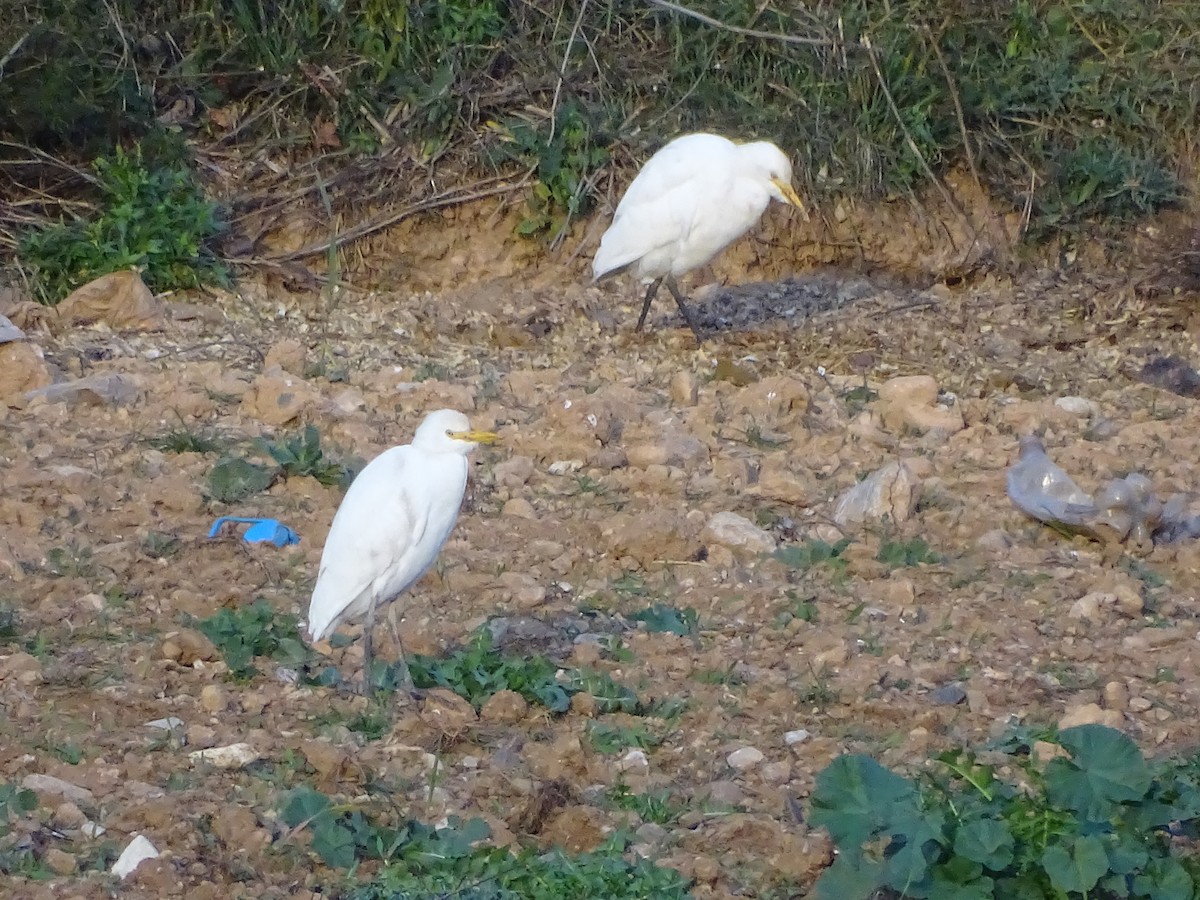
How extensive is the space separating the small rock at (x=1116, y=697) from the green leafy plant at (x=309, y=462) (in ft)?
7.91

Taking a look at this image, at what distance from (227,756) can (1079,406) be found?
397 cm

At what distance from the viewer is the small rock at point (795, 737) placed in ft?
12.5

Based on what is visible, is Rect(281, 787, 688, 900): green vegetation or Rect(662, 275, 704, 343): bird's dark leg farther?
Rect(662, 275, 704, 343): bird's dark leg

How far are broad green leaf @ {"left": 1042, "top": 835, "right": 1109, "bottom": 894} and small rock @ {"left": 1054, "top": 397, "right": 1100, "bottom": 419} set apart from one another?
147 inches

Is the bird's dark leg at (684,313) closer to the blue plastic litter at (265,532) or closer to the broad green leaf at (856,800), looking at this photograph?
the blue plastic litter at (265,532)

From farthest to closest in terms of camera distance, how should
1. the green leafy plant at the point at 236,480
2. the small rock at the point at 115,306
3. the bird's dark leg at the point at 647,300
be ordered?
the bird's dark leg at the point at 647,300, the small rock at the point at 115,306, the green leafy plant at the point at 236,480

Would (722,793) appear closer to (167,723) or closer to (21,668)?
(167,723)

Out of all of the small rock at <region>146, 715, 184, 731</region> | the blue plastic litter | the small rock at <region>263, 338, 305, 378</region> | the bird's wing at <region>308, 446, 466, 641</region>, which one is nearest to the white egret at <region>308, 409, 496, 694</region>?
the bird's wing at <region>308, 446, 466, 641</region>

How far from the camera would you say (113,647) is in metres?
4.09

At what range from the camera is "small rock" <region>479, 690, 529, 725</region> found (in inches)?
151

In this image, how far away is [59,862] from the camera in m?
3.08

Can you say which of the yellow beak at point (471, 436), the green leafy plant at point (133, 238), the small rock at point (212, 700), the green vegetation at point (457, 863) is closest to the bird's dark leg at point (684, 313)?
the green leafy plant at point (133, 238)

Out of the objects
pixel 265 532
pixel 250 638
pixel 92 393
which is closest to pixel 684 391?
pixel 265 532

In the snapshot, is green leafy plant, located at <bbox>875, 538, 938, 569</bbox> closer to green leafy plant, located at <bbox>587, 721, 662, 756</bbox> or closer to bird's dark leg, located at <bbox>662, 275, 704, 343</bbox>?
green leafy plant, located at <bbox>587, 721, 662, 756</bbox>
